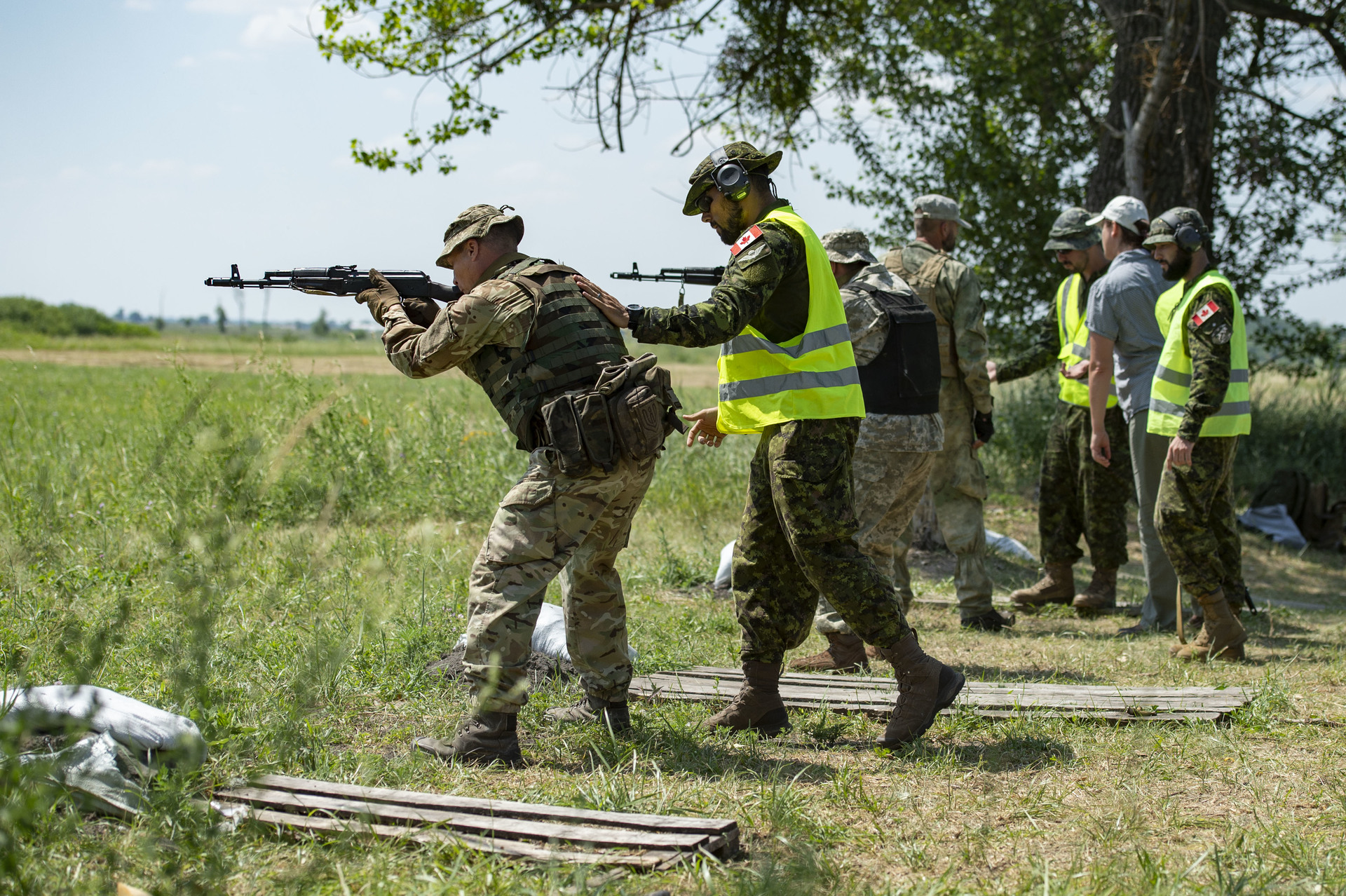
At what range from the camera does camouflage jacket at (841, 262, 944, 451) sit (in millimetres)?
5094

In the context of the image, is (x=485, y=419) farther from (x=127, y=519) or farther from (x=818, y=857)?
(x=818, y=857)

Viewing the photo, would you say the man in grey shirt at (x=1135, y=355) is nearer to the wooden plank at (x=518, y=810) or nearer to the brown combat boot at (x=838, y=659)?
the brown combat boot at (x=838, y=659)

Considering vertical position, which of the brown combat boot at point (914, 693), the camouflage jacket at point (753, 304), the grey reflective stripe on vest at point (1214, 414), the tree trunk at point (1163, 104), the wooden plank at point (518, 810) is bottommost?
the wooden plank at point (518, 810)

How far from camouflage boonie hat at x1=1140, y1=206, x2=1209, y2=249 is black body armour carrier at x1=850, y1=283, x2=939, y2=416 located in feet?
4.71

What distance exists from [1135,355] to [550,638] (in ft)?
12.6

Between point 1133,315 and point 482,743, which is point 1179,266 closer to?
point 1133,315

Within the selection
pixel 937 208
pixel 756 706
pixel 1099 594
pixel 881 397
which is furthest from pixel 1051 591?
pixel 756 706

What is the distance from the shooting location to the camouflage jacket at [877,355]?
16.7 ft

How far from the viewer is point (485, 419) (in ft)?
32.4

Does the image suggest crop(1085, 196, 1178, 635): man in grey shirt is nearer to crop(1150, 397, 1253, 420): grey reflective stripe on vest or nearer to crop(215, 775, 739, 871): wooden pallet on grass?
crop(1150, 397, 1253, 420): grey reflective stripe on vest

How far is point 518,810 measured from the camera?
295 centimetres

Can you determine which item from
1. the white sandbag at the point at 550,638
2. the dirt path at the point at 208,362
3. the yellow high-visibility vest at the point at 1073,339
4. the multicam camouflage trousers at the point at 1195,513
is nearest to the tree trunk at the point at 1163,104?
the yellow high-visibility vest at the point at 1073,339

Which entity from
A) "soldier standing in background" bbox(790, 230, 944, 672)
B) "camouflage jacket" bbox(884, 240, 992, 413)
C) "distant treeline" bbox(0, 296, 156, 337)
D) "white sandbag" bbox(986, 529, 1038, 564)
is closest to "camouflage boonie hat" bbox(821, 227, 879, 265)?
"soldier standing in background" bbox(790, 230, 944, 672)

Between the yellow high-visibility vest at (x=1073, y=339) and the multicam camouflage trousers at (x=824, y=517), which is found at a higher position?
the yellow high-visibility vest at (x=1073, y=339)
